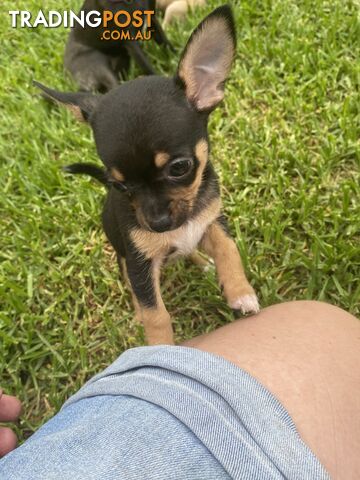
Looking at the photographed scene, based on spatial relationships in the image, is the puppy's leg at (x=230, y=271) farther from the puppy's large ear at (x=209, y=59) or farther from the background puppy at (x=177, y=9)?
the background puppy at (x=177, y=9)

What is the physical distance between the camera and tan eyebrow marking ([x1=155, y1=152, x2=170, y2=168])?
1.88 metres

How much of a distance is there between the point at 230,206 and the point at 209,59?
3.80ft

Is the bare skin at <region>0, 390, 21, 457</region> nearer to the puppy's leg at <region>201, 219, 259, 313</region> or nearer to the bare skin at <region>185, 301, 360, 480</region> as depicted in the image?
the bare skin at <region>185, 301, 360, 480</region>

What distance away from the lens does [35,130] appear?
3.75 m

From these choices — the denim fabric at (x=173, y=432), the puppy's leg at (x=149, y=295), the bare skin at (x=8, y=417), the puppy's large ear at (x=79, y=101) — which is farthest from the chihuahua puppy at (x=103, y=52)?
the denim fabric at (x=173, y=432)

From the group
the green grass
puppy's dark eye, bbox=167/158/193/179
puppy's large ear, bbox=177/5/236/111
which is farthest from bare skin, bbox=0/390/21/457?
puppy's large ear, bbox=177/5/236/111

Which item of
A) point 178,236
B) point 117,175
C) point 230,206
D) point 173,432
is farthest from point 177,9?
point 173,432

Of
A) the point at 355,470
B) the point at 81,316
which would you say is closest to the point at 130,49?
the point at 81,316

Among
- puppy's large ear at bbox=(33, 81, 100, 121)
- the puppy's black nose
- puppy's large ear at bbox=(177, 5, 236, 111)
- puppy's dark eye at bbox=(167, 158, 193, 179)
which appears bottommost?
the puppy's black nose

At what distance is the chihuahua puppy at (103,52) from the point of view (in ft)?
12.6

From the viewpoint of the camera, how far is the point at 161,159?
189cm

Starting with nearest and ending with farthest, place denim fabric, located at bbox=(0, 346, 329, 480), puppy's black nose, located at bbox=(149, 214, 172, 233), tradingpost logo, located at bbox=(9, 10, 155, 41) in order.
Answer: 1. denim fabric, located at bbox=(0, 346, 329, 480)
2. puppy's black nose, located at bbox=(149, 214, 172, 233)
3. tradingpost logo, located at bbox=(9, 10, 155, 41)

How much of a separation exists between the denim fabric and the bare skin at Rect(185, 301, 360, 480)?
0.12 m

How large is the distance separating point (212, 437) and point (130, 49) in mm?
3254
